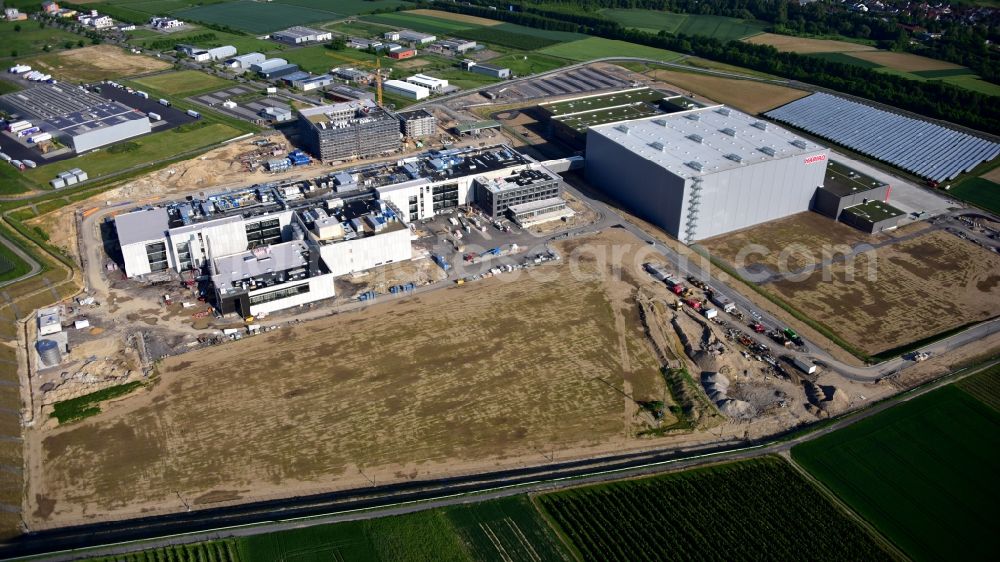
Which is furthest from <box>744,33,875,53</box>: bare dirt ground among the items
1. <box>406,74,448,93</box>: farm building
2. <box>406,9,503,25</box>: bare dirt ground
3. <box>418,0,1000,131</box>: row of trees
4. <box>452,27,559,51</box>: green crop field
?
<box>406,74,448,93</box>: farm building

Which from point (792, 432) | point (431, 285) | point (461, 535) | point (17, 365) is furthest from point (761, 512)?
point (17, 365)

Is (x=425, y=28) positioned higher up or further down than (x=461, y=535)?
higher up

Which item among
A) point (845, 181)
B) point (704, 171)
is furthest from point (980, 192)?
point (704, 171)

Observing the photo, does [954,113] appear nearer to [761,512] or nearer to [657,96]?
[657,96]

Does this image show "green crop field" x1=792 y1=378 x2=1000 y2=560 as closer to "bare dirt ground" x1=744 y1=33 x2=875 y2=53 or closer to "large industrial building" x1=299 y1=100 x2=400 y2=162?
"large industrial building" x1=299 y1=100 x2=400 y2=162

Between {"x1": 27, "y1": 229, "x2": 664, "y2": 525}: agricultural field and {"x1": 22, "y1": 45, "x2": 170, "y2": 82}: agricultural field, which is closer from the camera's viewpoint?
{"x1": 27, "y1": 229, "x2": 664, "y2": 525}: agricultural field

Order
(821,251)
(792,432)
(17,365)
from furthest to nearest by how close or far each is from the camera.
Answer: (821,251)
(17,365)
(792,432)

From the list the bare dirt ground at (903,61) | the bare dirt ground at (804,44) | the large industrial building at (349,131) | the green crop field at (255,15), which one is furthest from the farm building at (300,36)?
the bare dirt ground at (903,61)
